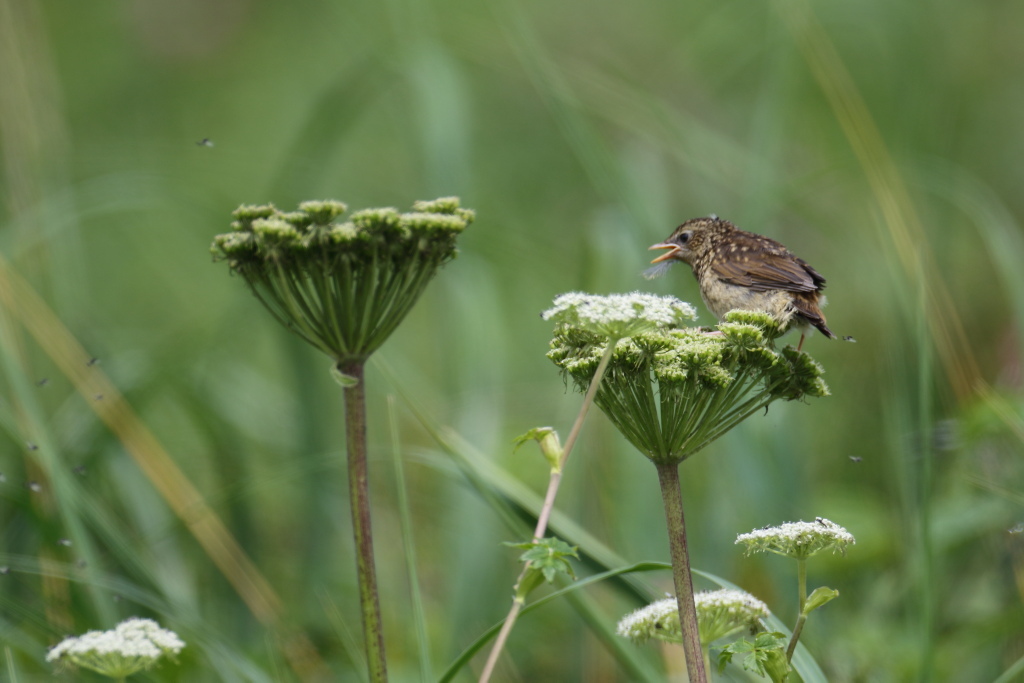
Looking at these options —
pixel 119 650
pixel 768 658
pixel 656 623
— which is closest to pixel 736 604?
pixel 656 623

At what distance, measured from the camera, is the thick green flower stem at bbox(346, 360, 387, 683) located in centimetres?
196

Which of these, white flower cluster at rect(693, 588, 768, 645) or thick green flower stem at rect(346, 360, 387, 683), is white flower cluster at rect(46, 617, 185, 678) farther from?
white flower cluster at rect(693, 588, 768, 645)

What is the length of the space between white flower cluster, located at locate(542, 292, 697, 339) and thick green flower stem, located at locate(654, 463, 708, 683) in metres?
0.30

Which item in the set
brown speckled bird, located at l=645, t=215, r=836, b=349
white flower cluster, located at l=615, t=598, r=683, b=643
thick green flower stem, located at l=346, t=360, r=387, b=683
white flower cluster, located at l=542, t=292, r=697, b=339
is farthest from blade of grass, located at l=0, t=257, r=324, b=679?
white flower cluster, located at l=542, t=292, r=697, b=339

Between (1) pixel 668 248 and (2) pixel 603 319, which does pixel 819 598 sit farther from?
(1) pixel 668 248

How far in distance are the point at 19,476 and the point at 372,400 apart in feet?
8.10

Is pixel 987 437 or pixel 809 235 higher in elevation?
pixel 809 235

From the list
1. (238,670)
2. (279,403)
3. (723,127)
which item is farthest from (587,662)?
(723,127)

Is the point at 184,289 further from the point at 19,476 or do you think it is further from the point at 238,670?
the point at 238,670

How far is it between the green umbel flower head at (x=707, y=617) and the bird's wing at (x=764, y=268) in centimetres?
167

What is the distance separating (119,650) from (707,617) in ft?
3.83

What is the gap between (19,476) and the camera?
389 centimetres

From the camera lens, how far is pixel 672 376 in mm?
1854

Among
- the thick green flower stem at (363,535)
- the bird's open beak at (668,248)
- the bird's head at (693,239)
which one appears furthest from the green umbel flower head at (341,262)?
the bird's head at (693,239)
